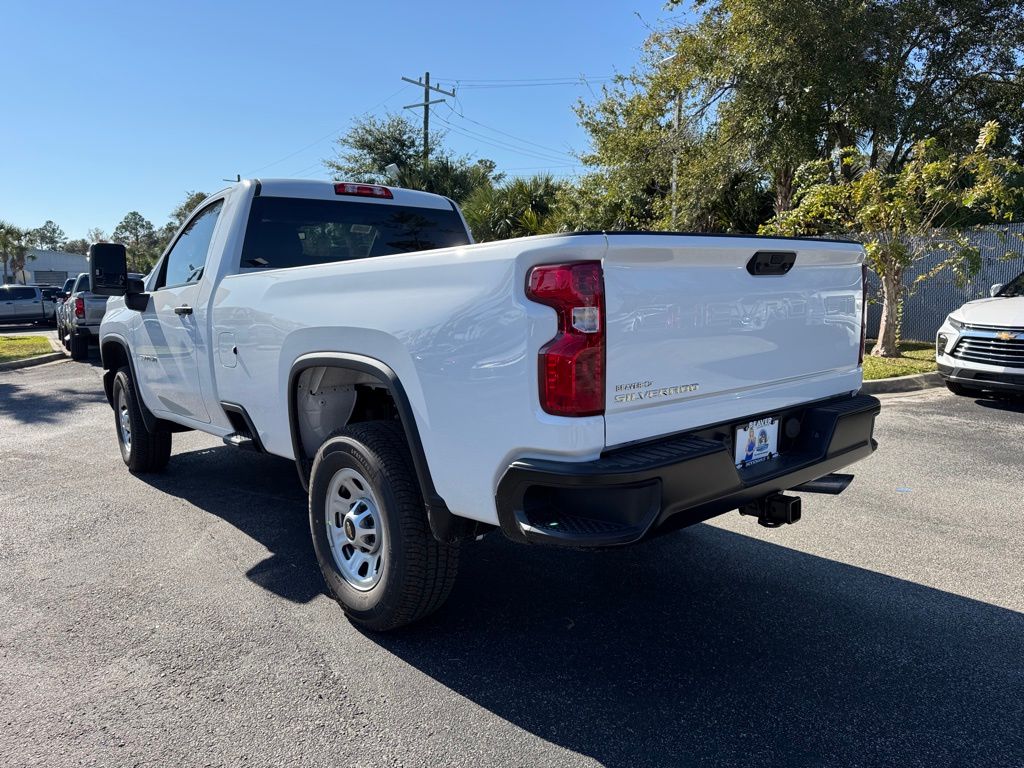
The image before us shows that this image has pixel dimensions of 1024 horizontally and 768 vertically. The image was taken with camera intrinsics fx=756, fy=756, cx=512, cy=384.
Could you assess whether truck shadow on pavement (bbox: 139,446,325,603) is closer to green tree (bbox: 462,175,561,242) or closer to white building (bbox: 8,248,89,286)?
green tree (bbox: 462,175,561,242)

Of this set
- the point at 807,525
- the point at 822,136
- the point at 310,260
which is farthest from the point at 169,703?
the point at 822,136

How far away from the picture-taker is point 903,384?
10016mm

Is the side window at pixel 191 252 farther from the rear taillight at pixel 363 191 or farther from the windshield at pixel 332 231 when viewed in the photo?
the rear taillight at pixel 363 191

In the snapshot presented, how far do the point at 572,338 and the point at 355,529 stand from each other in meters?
1.48

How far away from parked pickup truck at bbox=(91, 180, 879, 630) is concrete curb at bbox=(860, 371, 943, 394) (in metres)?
6.63

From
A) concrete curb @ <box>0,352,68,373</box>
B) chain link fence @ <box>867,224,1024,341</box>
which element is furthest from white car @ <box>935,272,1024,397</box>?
concrete curb @ <box>0,352,68,373</box>

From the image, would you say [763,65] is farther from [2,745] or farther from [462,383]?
[2,745]

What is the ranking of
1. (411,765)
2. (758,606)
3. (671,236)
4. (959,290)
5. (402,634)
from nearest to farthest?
(411,765)
(671,236)
(402,634)
(758,606)
(959,290)

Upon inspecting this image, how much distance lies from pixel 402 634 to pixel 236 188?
297 centimetres

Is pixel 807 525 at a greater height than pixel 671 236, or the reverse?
pixel 671 236

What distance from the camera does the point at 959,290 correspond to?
1398 cm

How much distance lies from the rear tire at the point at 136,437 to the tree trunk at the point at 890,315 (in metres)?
10.3

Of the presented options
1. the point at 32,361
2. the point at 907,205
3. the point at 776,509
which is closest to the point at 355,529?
the point at 776,509

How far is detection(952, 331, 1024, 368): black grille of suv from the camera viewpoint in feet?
26.0
